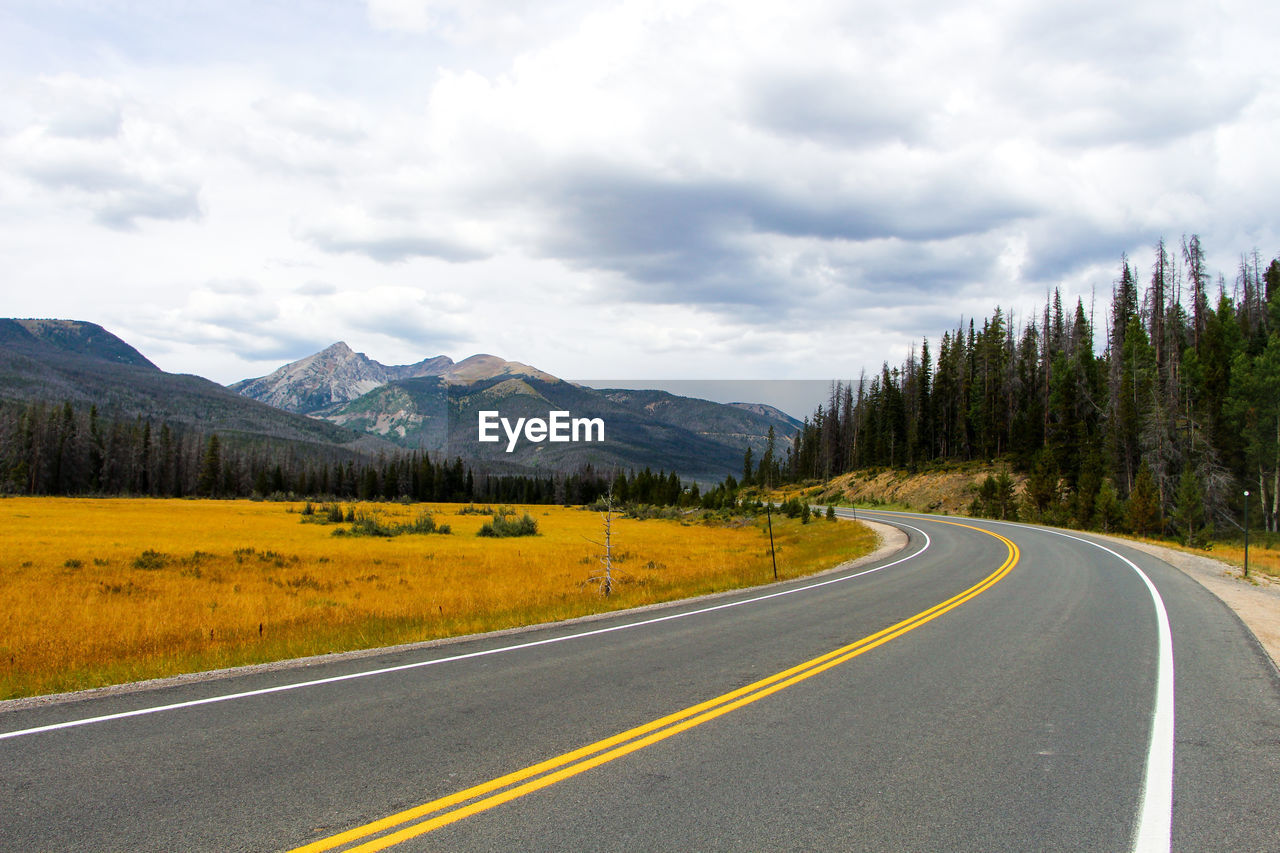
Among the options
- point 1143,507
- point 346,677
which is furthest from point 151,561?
point 1143,507

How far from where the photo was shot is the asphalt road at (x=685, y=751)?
4223 millimetres

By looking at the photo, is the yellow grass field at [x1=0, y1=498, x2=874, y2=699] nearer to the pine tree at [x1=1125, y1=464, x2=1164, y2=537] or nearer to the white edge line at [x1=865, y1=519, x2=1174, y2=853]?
the white edge line at [x1=865, y1=519, x2=1174, y2=853]

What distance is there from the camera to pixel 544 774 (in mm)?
5008

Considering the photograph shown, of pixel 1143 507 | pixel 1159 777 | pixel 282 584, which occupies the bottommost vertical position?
pixel 282 584

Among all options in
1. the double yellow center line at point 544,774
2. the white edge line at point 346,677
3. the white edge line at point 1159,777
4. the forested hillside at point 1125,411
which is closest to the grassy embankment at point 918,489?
the forested hillside at point 1125,411

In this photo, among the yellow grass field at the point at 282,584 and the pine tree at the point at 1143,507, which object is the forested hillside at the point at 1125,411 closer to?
the pine tree at the point at 1143,507

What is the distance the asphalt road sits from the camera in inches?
166

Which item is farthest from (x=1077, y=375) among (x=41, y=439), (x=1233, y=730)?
(x=41, y=439)

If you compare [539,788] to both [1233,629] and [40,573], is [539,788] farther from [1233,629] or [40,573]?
[40,573]

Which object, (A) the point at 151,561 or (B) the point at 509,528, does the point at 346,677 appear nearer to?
(A) the point at 151,561

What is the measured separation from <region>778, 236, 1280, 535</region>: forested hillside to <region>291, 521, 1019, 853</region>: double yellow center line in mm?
46821

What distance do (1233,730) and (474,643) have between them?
908cm

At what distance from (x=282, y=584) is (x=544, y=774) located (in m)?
23.0

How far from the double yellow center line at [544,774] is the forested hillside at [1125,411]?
154 ft
